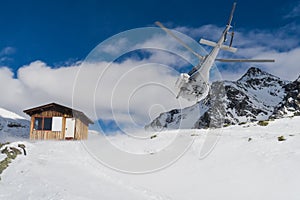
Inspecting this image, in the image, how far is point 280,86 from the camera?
193m

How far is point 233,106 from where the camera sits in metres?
148

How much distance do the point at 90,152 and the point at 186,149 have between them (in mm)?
7254

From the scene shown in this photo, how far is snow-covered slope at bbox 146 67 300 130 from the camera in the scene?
140m

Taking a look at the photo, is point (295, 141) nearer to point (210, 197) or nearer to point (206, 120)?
point (210, 197)

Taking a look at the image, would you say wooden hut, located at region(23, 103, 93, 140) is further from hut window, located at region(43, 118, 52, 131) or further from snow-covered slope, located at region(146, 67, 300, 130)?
snow-covered slope, located at region(146, 67, 300, 130)

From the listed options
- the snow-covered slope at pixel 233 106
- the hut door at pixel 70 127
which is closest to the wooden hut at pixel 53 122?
the hut door at pixel 70 127

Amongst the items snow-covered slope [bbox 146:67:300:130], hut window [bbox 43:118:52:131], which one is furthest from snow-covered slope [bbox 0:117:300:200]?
snow-covered slope [bbox 146:67:300:130]

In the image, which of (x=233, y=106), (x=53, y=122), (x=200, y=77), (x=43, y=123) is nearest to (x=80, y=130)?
(x=53, y=122)

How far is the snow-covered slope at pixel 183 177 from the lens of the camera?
38.1 ft

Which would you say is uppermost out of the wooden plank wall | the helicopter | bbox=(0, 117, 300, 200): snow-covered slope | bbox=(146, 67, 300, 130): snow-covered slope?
bbox=(146, 67, 300, 130): snow-covered slope

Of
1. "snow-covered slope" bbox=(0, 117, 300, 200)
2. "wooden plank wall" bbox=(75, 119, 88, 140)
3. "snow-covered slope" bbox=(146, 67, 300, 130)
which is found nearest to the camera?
"snow-covered slope" bbox=(0, 117, 300, 200)

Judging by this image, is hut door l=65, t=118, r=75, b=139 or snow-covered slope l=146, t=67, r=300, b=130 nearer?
hut door l=65, t=118, r=75, b=139

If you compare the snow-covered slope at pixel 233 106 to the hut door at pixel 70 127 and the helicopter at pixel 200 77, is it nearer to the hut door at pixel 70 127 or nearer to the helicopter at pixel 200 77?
the hut door at pixel 70 127

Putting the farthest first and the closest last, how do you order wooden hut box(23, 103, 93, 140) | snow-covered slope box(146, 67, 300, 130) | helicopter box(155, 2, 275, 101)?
snow-covered slope box(146, 67, 300, 130), wooden hut box(23, 103, 93, 140), helicopter box(155, 2, 275, 101)
